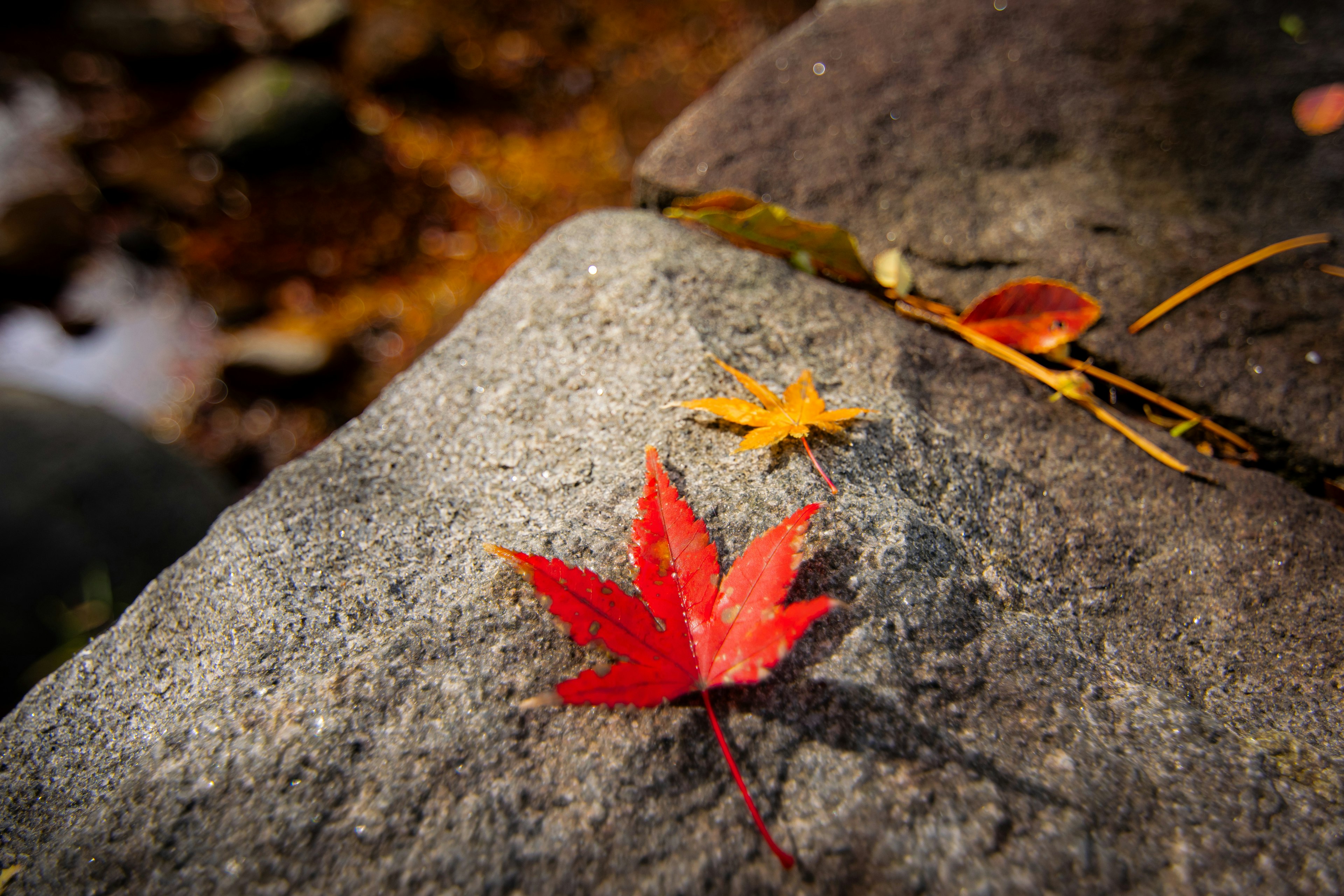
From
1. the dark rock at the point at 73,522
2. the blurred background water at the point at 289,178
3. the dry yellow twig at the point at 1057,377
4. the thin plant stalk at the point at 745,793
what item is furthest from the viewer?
the blurred background water at the point at 289,178

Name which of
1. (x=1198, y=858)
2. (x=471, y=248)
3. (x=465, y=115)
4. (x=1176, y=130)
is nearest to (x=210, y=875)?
(x=1198, y=858)

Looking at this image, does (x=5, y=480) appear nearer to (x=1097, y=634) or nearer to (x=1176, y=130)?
(x=1097, y=634)

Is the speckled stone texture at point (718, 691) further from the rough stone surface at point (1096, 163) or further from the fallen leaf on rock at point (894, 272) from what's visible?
the rough stone surface at point (1096, 163)

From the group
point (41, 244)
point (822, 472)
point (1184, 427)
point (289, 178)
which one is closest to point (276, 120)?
point (289, 178)

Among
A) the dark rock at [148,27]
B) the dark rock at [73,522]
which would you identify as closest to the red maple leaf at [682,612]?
the dark rock at [73,522]

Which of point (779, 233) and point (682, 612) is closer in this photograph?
point (682, 612)

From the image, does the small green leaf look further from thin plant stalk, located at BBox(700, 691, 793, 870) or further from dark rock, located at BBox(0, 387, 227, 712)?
dark rock, located at BBox(0, 387, 227, 712)

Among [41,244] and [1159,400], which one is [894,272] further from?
[41,244]
